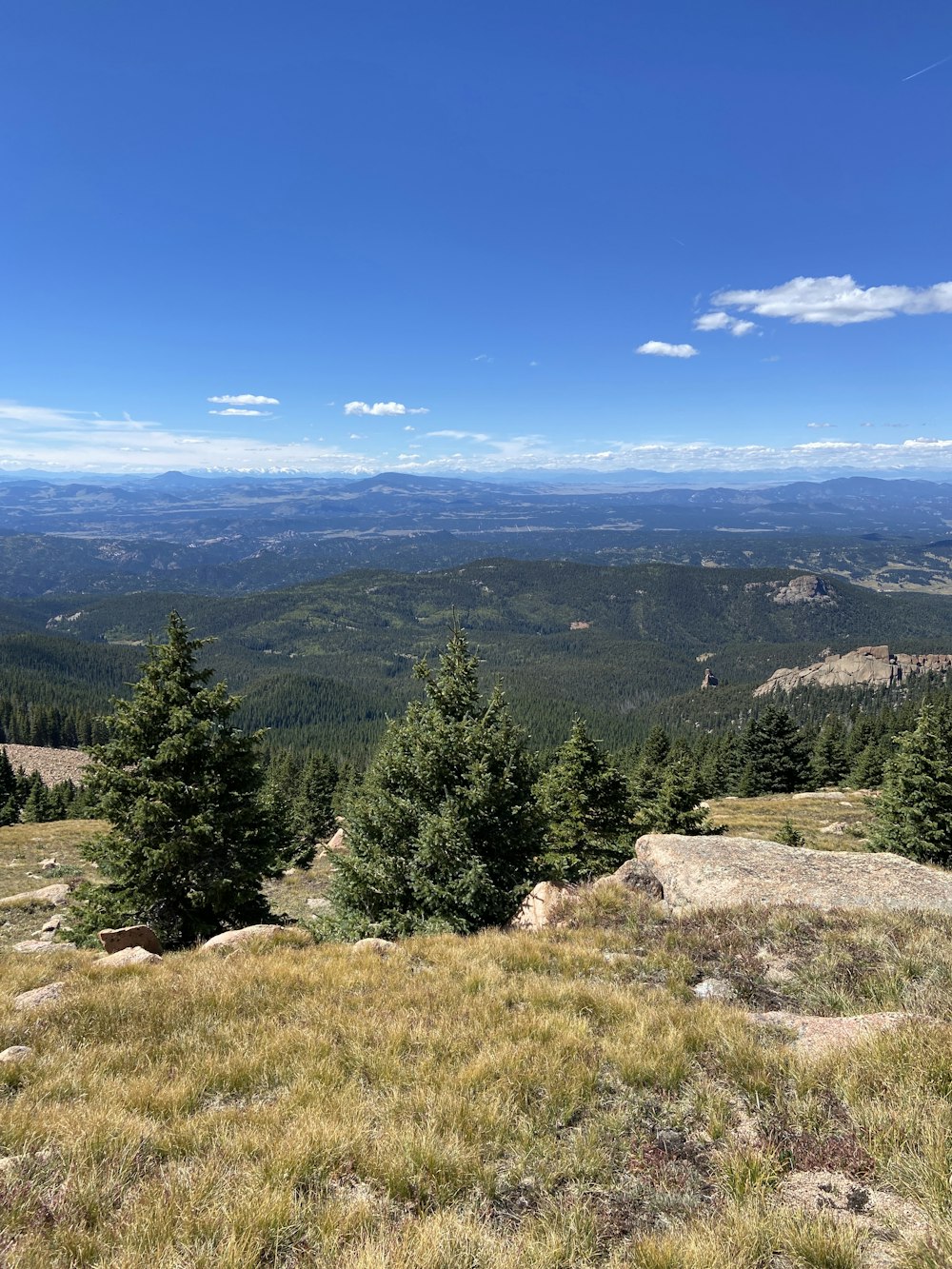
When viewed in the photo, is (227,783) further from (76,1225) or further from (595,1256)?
(595,1256)

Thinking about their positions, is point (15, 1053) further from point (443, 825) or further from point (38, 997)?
point (443, 825)

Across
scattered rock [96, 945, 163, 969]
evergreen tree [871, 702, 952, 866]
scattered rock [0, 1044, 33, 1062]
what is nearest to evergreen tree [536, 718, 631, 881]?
evergreen tree [871, 702, 952, 866]

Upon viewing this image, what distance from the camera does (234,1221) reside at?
414cm

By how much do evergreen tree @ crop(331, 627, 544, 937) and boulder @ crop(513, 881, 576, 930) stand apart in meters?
0.31

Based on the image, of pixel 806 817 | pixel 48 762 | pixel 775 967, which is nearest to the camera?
pixel 775 967

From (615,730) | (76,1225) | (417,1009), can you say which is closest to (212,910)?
(417,1009)

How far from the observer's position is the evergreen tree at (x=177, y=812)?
53.9 ft

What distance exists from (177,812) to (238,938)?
594cm

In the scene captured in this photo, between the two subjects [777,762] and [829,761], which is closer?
[777,762]

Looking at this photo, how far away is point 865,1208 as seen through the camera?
4.37 meters

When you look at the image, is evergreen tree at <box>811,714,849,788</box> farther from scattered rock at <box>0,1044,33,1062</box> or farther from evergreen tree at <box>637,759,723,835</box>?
scattered rock at <box>0,1044,33,1062</box>

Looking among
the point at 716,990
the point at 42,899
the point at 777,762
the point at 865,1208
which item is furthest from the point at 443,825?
the point at 777,762

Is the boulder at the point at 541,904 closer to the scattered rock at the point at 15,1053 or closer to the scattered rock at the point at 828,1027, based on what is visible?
the scattered rock at the point at 828,1027

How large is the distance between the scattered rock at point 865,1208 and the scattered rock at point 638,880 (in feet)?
30.8
